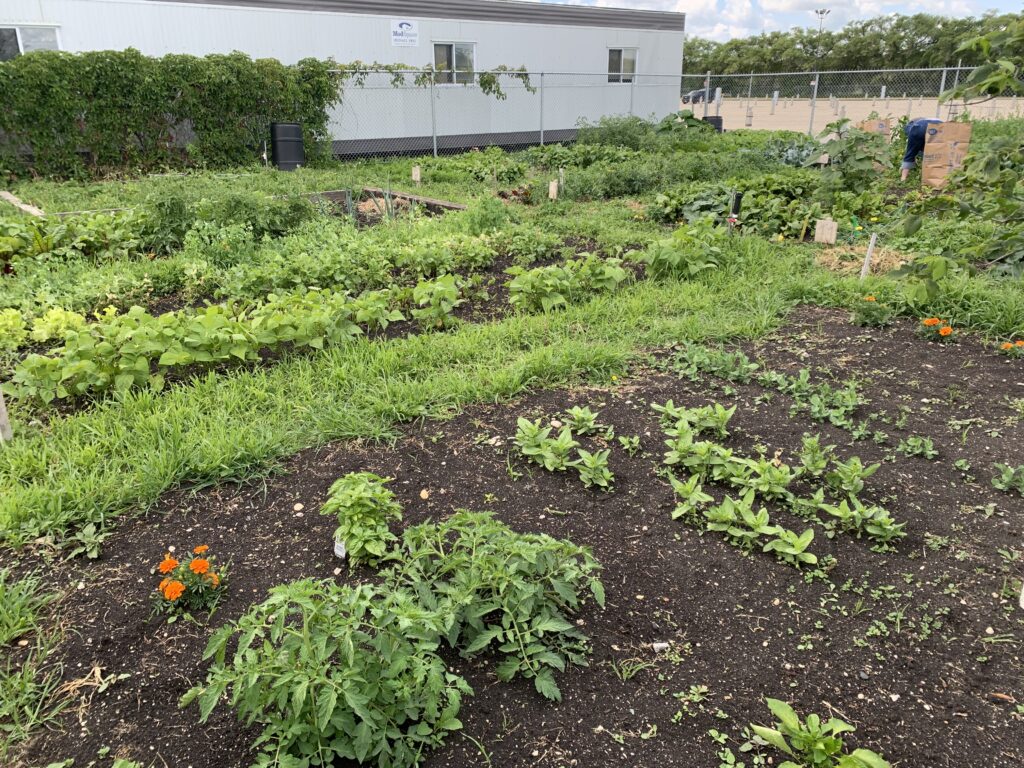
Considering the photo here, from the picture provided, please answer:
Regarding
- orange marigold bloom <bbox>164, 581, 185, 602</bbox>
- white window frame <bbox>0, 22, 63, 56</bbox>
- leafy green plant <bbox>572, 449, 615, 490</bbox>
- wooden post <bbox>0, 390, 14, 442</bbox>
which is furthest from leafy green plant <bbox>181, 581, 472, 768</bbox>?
white window frame <bbox>0, 22, 63, 56</bbox>

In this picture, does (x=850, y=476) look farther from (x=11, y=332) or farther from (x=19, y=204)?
(x=19, y=204)

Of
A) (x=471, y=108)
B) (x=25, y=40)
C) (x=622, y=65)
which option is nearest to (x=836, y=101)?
(x=622, y=65)

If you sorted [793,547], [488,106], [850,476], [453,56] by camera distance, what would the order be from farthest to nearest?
1. [488,106]
2. [453,56]
3. [850,476]
4. [793,547]

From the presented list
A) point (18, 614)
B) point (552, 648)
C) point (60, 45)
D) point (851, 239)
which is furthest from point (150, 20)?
point (552, 648)

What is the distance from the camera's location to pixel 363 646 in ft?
6.20

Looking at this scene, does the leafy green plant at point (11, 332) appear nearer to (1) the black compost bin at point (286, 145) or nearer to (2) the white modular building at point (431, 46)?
(1) the black compost bin at point (286, 145)

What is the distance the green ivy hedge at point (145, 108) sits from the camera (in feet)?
36.9

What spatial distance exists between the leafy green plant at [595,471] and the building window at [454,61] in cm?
1567

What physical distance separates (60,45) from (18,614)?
13.7m

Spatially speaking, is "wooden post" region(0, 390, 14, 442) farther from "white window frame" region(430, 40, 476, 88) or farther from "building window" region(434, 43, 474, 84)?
"building window" region(434, 43, 474, 84)

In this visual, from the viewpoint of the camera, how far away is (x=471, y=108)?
17.3 m

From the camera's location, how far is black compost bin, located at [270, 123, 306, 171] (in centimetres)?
1355

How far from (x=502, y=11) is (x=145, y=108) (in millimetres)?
9096

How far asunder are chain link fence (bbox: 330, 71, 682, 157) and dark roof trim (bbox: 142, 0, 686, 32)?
1330mm
